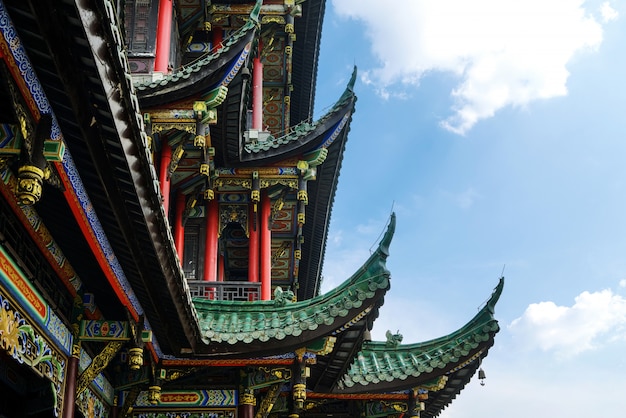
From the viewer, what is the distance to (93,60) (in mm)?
5098

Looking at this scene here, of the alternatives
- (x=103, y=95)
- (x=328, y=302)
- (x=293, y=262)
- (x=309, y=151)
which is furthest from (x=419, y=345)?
(x=103, y=95)

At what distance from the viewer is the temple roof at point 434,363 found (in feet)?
43.3

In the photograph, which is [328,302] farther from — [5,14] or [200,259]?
[5,14]

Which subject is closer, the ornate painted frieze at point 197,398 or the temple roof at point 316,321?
the temple roof at point 316,321

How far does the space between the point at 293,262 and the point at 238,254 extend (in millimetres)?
1463

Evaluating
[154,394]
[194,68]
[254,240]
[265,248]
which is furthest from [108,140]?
[254,240]

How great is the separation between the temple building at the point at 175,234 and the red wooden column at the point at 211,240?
Result: 40 mm

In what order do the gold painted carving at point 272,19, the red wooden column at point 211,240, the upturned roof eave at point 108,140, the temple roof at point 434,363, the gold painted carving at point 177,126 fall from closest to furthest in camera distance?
the upturned roof eave at point 108,140 < the gold painted carving at point 177,126 < the temple roof at point 434,363 < the red wooden column at point 211,240 < the gold painted carving at point 272,19

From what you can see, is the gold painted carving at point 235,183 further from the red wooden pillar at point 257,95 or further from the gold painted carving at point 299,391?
the gold painted carving at point 299,391

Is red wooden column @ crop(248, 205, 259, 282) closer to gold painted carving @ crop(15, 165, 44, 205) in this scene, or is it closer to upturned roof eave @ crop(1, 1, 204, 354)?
upturned roof eave @ crop(1, 1, 204, 354)

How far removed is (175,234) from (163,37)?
3.68 metres

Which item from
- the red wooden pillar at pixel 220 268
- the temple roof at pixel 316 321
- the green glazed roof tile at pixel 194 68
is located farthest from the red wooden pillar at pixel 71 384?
the red wooden pillar at pixel 220 268

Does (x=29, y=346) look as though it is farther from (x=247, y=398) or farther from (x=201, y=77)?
(x=201, y=77)

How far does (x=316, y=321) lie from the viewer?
11.0 meters
